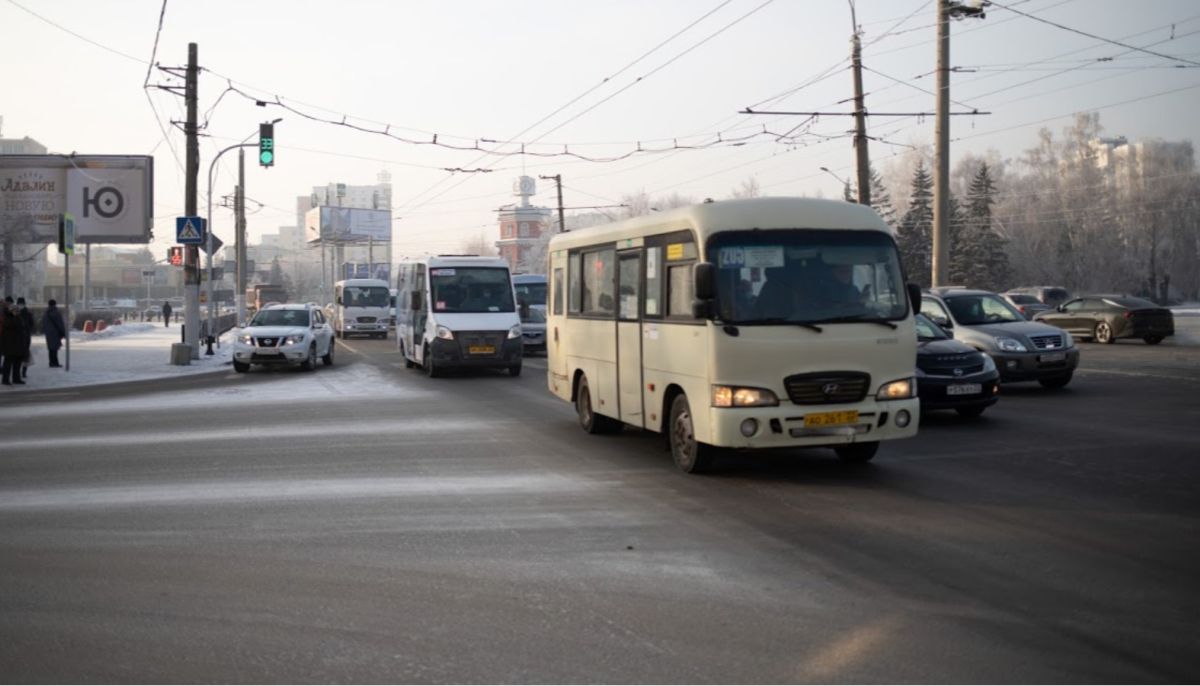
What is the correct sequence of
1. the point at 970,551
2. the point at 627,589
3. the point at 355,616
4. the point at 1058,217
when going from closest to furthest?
the point at 355,616
the point at 627,589
the point at 970,551
the point at 1058,217

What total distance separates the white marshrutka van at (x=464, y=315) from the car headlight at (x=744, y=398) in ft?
49.7

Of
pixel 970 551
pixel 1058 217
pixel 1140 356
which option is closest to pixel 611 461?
pixel 970 551

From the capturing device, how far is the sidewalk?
81.5 ft

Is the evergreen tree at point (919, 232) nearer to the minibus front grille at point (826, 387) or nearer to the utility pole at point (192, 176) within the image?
the utility pole at point (192, 176)

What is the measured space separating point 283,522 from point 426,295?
17.4 meters

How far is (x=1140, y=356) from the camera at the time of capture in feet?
89.8

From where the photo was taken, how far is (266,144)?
30.9 meters

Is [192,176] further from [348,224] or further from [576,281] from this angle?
[348,224]

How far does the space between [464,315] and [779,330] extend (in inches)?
626

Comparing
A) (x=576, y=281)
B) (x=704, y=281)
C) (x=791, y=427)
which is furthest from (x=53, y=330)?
(x=791, y=427)

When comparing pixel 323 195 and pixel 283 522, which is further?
pixel 323 195

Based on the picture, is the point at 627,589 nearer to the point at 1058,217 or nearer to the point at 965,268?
the point at 965,268

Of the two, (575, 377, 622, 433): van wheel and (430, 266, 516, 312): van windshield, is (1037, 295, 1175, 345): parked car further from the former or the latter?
(575, 377, 622, 433): van wheel

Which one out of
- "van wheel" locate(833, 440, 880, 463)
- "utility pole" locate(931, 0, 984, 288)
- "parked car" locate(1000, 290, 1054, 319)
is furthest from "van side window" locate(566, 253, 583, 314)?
"parked car" locate(1000, 290, 1054, 319)
